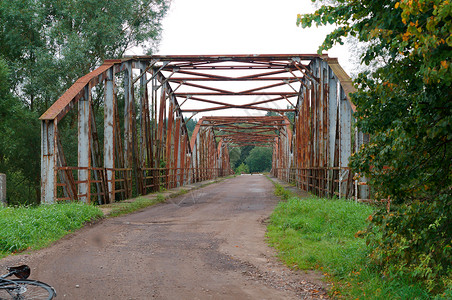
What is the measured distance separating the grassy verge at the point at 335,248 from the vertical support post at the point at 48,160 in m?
4.88

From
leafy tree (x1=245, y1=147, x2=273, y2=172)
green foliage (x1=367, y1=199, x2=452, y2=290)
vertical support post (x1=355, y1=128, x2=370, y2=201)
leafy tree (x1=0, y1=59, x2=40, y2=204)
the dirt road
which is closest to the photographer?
green foliage (x1=367, y1=199, x2=452, y2=290)

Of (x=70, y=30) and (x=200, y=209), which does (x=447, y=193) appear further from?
(x=70, y=30)

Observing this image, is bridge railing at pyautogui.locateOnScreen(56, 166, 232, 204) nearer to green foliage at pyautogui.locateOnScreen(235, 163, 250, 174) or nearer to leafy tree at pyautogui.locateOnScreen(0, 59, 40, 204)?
leafy tree at pyautogui.locateOnScreen(0, 59, 40, 204)

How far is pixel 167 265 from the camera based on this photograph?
543 cm

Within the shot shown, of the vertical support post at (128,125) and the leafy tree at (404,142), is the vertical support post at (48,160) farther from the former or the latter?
the leafy tree at (404,142)

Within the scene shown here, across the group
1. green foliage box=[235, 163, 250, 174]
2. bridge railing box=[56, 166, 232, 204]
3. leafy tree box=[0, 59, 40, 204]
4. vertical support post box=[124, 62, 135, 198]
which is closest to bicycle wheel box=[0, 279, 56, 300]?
bridge railing box=[56, 166, 232, 204]

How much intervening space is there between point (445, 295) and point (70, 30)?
19.4m

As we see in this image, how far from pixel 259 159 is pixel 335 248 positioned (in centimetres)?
9676

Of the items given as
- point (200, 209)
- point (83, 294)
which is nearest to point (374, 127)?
point (83, 294)

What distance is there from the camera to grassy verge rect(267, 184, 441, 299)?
389cm

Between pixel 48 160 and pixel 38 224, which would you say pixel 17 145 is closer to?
pixel 48 160

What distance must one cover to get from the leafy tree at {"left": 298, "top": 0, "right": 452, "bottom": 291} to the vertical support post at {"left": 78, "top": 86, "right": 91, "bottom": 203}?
27.7 ft

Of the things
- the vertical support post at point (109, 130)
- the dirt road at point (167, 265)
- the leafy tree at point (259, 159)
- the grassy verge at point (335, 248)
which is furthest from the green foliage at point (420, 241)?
the leafy tree at point (259, 159)

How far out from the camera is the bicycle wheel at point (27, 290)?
361 centimetres
